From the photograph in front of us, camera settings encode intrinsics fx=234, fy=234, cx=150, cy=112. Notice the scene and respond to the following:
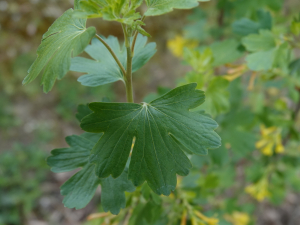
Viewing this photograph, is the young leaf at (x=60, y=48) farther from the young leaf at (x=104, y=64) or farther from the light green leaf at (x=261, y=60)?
the light green leaf at (x=261, y=60)

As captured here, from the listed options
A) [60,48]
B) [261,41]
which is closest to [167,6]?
[60,48]

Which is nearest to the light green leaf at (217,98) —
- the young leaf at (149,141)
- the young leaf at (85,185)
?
the young leaf at (149,141)

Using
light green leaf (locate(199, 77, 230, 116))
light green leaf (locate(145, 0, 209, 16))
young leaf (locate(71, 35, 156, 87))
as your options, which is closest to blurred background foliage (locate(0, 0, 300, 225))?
light green leaf (locate(199, 77, 230, 116))

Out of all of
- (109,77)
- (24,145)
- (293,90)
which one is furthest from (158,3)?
(24,145)

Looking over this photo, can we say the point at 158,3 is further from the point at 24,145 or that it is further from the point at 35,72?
the point at 24,145

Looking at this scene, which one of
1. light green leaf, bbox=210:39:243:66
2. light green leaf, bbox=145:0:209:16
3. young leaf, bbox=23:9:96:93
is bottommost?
light green leaf, bbox=210:39:243:66

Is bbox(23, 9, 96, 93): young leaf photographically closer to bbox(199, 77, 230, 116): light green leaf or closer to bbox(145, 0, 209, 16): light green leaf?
bbox(145, 0, 209, 16): light green leaf
